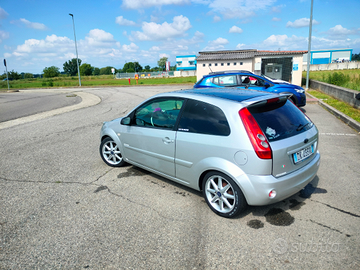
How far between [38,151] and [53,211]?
3.37 meters

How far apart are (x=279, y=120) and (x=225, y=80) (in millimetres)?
7329

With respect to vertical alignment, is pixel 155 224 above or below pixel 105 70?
below

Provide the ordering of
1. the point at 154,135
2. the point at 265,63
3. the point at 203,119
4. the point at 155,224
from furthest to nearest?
1. the point at 265,63
2. the point at 154,135
3. the point at 203,119
4. the point at 155,224

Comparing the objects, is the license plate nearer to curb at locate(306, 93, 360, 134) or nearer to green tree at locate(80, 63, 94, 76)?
curb at locate(306, 93, 360, 134)

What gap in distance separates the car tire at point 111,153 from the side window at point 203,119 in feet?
6.21

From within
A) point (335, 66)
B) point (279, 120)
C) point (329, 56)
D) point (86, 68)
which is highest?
point (86, 68)

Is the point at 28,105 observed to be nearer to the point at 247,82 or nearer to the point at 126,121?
the point at 247,82

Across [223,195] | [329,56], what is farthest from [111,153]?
[329,56]

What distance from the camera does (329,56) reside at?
3622 inches

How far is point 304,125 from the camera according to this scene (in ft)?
11.7

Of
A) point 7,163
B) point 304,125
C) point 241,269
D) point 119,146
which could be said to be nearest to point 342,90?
point 304,125

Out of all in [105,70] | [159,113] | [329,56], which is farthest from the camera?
[105,70]

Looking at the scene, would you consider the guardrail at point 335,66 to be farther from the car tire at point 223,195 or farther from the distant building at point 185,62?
the car tire at point 223,195

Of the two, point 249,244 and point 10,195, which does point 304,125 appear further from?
point 10,195
